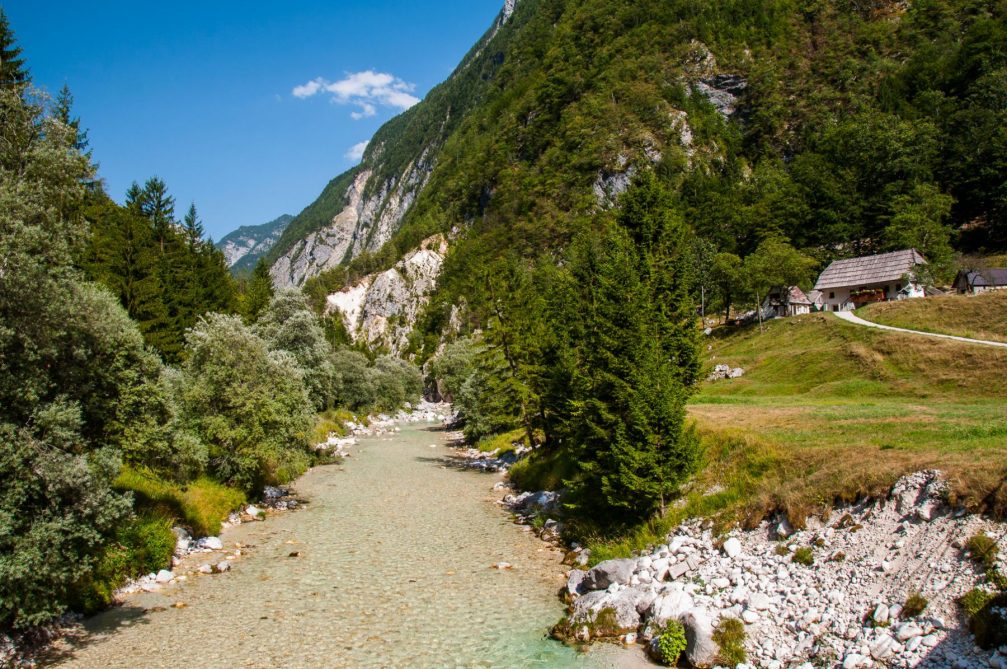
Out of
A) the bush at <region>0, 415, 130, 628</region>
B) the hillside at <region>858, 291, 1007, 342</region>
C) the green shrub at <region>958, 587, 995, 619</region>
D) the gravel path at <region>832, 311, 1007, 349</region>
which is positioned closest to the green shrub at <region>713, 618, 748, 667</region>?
the green shrub at <region>958, 587, 995, 619</region>

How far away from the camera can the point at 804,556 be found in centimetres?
1608

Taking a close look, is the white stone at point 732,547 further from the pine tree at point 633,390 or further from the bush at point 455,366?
the bush at point 455,366

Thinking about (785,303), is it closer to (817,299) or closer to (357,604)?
(817,299)

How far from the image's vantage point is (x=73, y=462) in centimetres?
1395

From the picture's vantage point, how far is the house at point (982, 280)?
66062 mm

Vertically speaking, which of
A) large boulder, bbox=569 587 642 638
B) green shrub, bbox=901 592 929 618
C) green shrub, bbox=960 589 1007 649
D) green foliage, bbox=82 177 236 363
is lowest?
large boulder, bbox=569 587 642 638

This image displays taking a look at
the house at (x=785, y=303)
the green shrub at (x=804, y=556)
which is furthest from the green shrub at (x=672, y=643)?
the house at (x=785, y=303)

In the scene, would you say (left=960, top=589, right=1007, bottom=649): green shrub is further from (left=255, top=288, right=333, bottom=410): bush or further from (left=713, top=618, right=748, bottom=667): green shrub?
(left=255, top=288, right=333, bottom=410): bush

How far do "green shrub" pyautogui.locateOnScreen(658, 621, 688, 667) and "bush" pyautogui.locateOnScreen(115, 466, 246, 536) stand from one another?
709 inches

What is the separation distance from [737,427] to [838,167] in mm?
116892

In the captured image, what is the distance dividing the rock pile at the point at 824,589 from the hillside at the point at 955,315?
134 ft

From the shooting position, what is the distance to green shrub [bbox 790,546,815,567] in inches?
627

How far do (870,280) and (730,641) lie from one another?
81.2m

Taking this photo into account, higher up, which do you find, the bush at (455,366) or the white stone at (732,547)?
the bush at (455,366)
